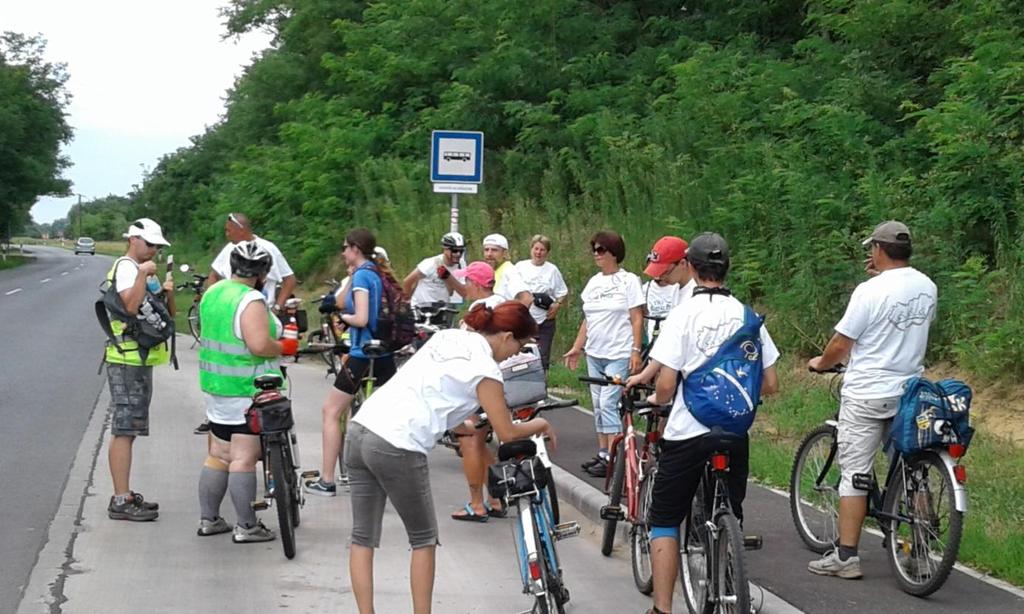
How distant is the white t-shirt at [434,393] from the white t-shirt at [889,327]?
2.23 m

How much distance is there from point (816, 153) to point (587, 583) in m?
9.68

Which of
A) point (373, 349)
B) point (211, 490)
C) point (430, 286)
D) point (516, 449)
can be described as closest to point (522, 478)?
point (516, 449)

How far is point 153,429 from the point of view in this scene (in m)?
12.8

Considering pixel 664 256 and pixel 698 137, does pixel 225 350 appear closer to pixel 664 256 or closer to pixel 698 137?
pixel 664 256

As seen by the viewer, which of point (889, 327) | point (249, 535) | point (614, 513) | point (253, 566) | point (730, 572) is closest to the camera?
point (730, 572)

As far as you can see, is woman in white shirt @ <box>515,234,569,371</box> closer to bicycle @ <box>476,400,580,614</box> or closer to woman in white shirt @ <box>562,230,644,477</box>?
woman in white shirt @ <box>562,230,644,477</box>

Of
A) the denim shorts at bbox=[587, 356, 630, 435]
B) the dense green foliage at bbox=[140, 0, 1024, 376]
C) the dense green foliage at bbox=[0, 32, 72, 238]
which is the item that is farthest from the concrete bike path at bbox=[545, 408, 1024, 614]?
the dense green foliage at bbox=[0, 32, 72, 238]

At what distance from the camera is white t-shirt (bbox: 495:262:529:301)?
11.1 m

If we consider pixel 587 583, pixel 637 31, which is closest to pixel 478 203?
pixel 637 31

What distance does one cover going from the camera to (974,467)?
30.6 feet

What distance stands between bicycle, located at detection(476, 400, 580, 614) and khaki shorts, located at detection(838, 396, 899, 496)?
→ 190 centimetres

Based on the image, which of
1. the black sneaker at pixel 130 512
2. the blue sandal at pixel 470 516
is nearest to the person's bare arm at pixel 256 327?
the black sneaker at pixel 130 512

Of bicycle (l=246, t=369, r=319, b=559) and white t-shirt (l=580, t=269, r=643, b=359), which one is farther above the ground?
white t-shirt (l=580, t=269, r=643, b=359)

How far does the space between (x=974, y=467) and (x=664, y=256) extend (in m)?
3.28
